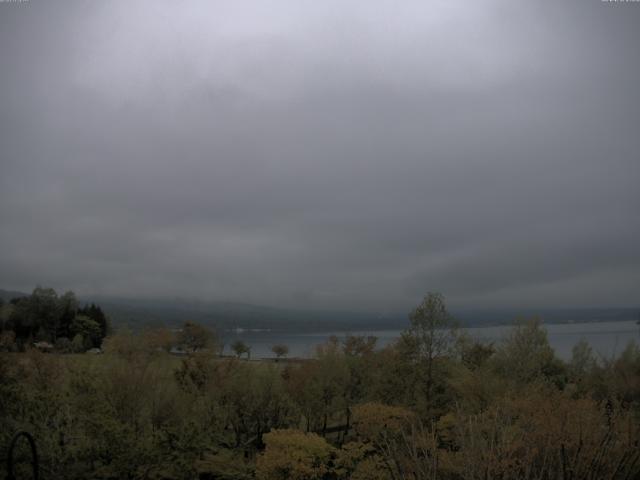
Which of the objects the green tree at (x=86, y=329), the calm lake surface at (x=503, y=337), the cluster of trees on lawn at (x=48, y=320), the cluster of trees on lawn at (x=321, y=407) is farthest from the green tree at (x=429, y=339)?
the green tree at (x=86, y=329)

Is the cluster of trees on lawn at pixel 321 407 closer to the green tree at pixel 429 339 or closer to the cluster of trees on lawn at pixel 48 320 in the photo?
the green tree at pixel 429 339

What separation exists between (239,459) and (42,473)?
403 inches

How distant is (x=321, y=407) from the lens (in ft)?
116

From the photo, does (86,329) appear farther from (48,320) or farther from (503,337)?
(503,337)

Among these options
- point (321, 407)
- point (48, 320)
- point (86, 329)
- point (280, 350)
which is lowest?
point (280, 350)

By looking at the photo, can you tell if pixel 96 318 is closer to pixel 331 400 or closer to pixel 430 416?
pixel 331 400

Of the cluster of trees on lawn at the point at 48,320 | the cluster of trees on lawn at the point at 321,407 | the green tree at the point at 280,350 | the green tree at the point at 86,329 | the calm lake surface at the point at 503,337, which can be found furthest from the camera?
the green tree at the point at 280,350

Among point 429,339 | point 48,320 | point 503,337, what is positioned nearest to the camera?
point 429,339

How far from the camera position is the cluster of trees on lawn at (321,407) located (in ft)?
57.0

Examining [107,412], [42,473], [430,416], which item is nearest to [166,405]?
[107,412]

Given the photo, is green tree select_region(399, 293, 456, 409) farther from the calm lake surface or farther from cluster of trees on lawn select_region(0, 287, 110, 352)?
cluster of trees on lawn select_region(0, 287, 110, 352)

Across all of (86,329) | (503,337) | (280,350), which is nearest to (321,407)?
(503,337)

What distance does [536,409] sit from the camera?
22.2 metres

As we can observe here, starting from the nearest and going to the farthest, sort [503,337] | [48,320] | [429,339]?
[429,339], [503,337], [48,320]
